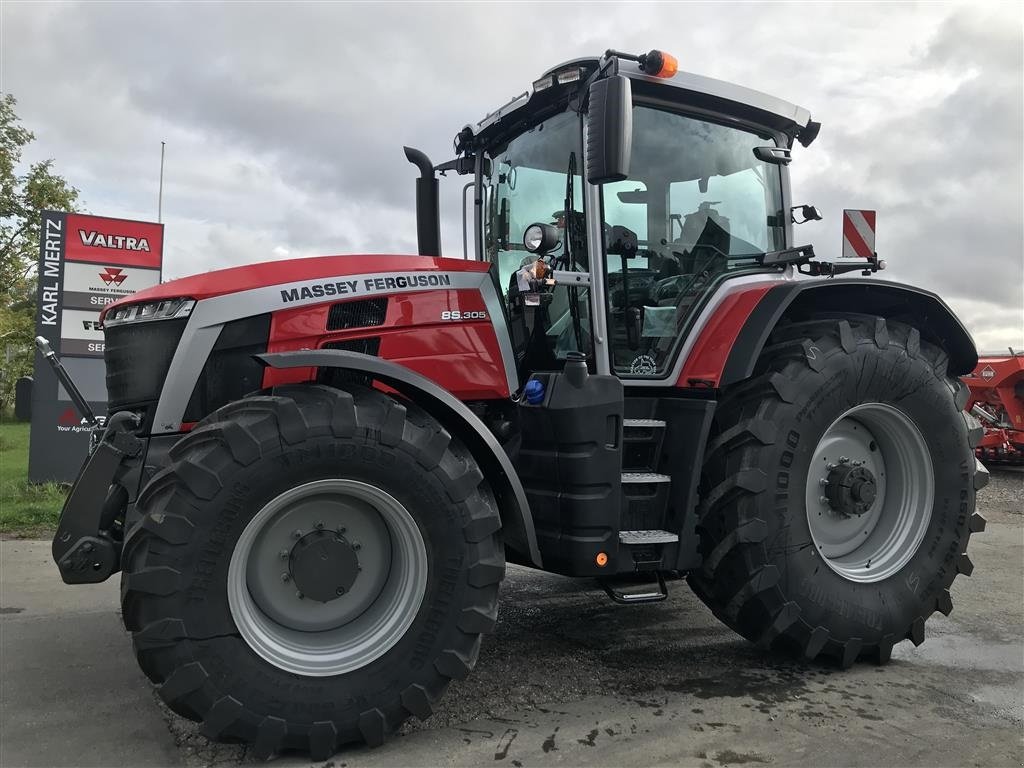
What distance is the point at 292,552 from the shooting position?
280 centimetres

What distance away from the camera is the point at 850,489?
143 inches

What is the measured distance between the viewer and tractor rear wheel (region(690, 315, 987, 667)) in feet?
11.0

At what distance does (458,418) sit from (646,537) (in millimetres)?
988

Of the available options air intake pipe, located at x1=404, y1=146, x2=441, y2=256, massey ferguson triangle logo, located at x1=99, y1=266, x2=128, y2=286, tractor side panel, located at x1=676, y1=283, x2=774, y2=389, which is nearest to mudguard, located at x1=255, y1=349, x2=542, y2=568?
tractor side panel, located at x1=676, y1=283, x2=774, y2=389

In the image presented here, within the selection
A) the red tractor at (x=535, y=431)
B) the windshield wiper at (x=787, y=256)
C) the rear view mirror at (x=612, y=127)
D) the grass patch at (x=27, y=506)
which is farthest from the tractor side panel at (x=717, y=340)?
the grass patch at (x=27, y=506)

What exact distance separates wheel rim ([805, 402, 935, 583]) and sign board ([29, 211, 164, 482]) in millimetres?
7571

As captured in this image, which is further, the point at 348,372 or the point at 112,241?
the point at 112,241

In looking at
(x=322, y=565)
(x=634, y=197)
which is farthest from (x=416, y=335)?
(x=634, y=197)

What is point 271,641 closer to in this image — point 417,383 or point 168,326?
point 417,383

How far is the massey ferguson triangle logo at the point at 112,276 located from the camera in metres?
8.71

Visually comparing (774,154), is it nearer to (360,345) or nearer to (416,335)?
(416,335)

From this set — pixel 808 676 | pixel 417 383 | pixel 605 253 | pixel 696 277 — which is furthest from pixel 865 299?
pixel 417 383

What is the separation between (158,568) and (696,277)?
2.69 metres

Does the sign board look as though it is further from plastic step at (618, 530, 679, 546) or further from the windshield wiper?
the windshield wiper
